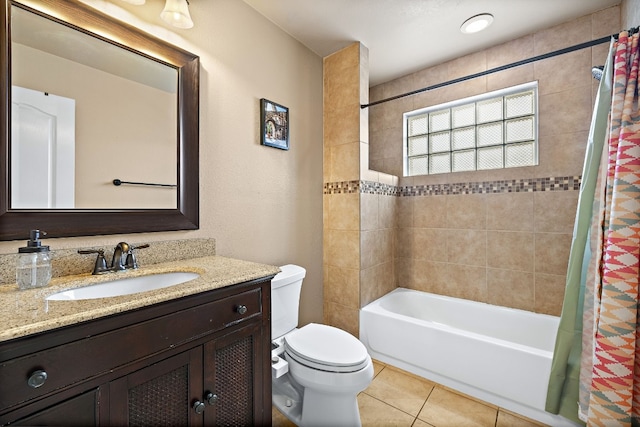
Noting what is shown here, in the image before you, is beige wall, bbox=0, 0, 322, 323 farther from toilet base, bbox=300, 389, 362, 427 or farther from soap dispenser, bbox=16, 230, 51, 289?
toilet base, bbox=300, 389, 362, 427

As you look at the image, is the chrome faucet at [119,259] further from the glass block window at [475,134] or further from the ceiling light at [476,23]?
the ceiling light at [476,23]

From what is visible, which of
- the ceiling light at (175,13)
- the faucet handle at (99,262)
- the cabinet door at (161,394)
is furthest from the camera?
the ceiling light at (175,13)

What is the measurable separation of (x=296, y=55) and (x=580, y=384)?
8.46 ft

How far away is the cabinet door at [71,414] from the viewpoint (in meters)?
0.65

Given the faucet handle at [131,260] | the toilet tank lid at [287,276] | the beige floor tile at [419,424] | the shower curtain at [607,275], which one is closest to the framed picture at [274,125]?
the toilet tank lid at [287,276]

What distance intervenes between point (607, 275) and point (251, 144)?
6.17 feet

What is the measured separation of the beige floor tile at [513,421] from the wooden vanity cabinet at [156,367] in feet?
4.32

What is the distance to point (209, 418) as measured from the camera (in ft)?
3.17

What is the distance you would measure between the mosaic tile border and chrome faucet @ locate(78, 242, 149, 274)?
4.68ft

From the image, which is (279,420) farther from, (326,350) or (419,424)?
(419,424)

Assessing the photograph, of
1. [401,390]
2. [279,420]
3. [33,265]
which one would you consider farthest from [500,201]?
[33,265]

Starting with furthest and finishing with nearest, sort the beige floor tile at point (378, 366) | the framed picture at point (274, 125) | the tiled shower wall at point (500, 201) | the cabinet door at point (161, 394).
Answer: the beige floor tile at point (378, 366) < the tiled shower wall at point (500, 201) < the framed picture at point (274, 125) < the cabinet door at point (161, 394)

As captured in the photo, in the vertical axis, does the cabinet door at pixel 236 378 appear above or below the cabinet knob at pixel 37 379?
below

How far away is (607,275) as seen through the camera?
1183 millimetres
